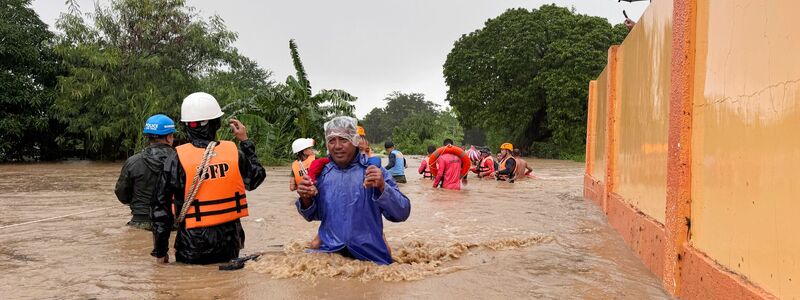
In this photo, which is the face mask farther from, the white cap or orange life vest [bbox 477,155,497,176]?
orange life vest [bbox 477,155,497,176]

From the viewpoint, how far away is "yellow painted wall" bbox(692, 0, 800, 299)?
2.67 m

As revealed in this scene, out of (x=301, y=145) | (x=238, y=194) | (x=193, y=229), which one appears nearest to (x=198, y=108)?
(x=238, y=194)

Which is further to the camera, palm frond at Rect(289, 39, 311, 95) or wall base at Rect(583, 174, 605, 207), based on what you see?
palm frond at Rect(289, 39, 311, 95)

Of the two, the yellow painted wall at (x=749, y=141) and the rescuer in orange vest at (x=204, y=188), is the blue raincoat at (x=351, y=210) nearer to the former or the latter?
the rescuer in orange vest at (x=204, y=188)

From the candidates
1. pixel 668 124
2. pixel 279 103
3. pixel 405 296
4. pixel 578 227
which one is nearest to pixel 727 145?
pixel 668 124

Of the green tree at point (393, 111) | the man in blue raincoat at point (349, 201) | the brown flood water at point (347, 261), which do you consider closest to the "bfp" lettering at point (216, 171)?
the man in blue raincoat at point (349, 201)

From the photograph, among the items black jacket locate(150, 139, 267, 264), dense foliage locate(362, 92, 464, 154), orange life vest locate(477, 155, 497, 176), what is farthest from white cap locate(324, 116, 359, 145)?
dense foliage locate(362, 92, 464, 154)

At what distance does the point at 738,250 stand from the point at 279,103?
21751 mm

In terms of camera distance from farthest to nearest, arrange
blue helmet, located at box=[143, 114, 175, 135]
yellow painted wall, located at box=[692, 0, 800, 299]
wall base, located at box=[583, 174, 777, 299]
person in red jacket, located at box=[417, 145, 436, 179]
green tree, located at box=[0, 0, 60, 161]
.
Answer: green tree, located at box=[0, 0, 60, 161]
person in red jacket, located at box=[417, 145, 436, 179]
blue helmet, located at box=[143, 114, 175, 135]
wall base, located at box=[583, 174, 777, 299]
yellow painted wall, located at box=[692, 0, 800, 299]

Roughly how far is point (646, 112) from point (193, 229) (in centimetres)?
463

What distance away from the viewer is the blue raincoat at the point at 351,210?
178 inches

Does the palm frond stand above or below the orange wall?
above

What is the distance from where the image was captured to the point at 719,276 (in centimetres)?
336

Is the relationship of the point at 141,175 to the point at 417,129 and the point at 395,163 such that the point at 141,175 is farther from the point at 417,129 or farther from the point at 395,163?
the point at 417,129
